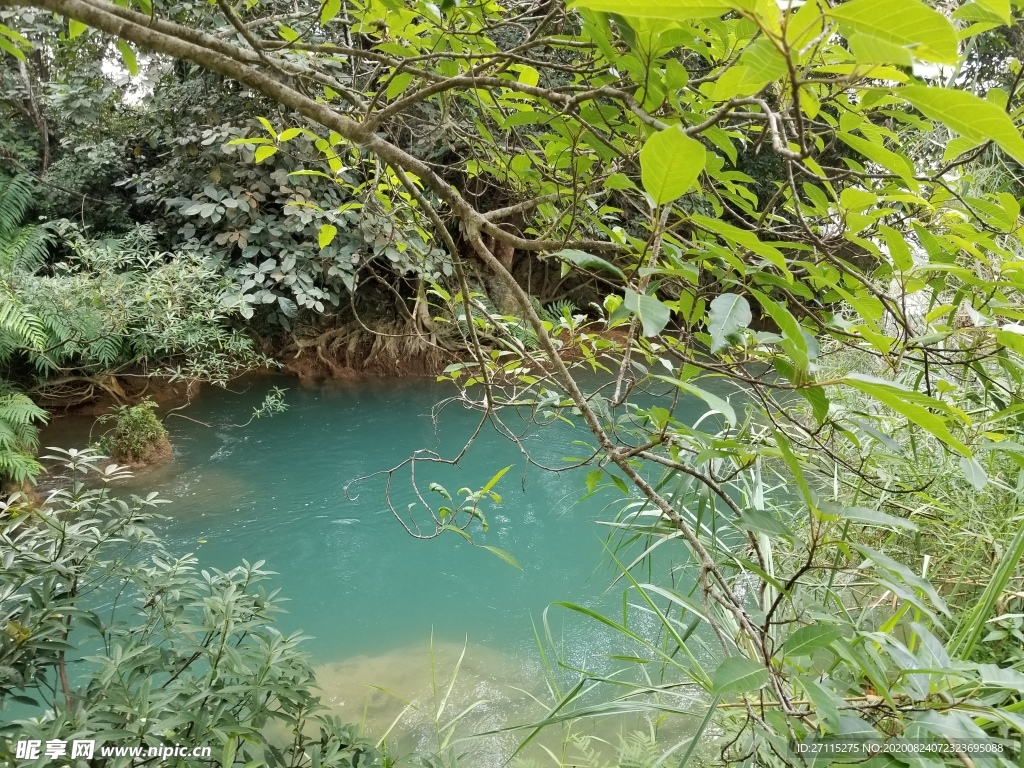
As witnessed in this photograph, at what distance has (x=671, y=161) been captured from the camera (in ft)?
1.40

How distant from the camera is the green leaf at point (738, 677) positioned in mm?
500

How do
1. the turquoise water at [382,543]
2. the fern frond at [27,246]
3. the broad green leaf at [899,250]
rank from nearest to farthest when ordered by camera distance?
the broad green leaf at [899,250]
the turquoise water at [382,543]
the fern frond at [27,246]

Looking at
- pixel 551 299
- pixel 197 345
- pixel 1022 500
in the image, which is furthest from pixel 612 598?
pixel 551 299

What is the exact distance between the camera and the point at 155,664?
115cm

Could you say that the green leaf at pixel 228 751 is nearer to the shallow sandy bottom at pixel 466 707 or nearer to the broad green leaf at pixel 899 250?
the shallow sandy bottom at pixel 466 707

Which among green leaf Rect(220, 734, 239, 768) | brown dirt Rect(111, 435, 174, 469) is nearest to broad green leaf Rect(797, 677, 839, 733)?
green leaf Rect(220, 734, 239, 768)

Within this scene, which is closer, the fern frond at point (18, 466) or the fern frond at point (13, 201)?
the fern frond at point (18, 466)

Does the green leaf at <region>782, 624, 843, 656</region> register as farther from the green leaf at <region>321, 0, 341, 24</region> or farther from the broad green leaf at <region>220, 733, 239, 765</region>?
the green leaf at <region>321, 0, 341, 24</region>

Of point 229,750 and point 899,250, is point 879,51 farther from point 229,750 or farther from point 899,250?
point 229,750

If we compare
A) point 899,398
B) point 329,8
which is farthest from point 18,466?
point 899,398

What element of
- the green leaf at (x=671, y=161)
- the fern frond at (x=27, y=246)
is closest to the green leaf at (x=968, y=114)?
the green leaf at (x=671, y=161)

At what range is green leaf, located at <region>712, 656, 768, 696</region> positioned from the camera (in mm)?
500

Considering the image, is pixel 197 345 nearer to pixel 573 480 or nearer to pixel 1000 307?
pixel 573 480

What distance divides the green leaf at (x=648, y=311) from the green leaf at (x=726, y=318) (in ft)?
0.17
